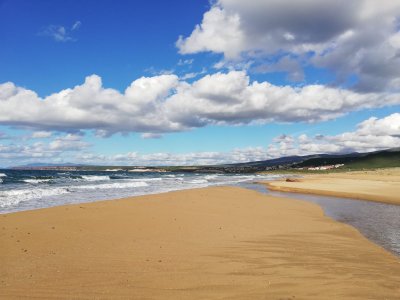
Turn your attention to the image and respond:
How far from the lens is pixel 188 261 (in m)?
9.41

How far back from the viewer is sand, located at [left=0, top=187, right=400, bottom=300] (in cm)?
723

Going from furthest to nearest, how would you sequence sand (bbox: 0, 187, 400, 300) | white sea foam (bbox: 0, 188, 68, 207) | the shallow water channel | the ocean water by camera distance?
the ocean water < white sea foam (bbox: 0, 188, 68, 207) < the shallow water channel < sand (bbox: 0, 187, 400, 300)

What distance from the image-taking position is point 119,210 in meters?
20.6

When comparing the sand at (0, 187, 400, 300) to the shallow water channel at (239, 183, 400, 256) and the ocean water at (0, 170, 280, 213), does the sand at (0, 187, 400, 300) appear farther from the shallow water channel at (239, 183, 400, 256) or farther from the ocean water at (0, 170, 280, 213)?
the ocean water at (0, 170, 280, 213)

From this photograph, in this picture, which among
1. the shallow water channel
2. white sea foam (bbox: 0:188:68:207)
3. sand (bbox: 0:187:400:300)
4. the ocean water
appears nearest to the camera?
sand (bbox: 0:187:400:300)

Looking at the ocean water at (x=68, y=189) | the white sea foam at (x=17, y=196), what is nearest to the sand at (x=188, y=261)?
the ocean water at (x=68, y=189)

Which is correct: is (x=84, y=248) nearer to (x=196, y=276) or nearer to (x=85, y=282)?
(x=85, y=282)

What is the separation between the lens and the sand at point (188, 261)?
7230mm

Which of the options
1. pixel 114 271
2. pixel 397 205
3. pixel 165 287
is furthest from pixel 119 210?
pixel 397 205

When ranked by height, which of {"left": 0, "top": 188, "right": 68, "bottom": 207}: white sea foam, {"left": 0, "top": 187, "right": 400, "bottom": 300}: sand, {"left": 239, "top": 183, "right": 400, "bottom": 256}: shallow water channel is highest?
{"left": 0, "top": 188, "right": 68, "bottom": 207}: white sea foam

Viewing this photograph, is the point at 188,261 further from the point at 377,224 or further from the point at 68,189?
the point at 68,189

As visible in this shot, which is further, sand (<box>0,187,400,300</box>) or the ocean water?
the ocean water

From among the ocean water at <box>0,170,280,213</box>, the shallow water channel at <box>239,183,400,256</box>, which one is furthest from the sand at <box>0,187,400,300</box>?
the ocean water at <box>0,170,280,213</box>

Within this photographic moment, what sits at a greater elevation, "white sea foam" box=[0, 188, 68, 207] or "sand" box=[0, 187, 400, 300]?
"white sea foam" box=[0, 188, 68, 207]
